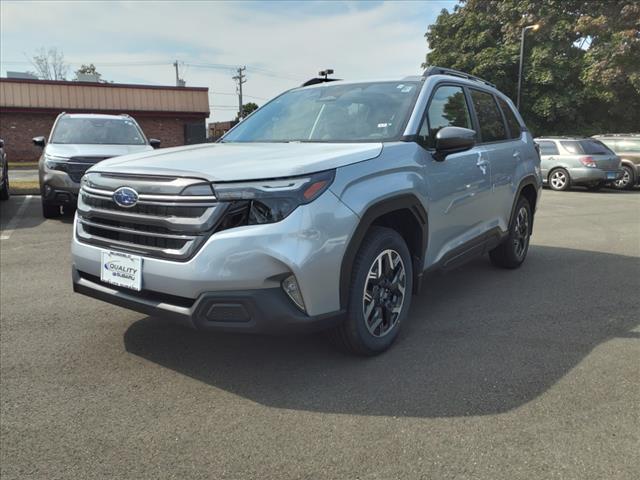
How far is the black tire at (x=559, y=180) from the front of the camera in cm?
1582

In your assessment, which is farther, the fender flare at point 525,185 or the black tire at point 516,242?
the black tire at point 516,242

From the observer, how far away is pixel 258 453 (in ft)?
8.02

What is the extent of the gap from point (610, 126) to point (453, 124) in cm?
2887

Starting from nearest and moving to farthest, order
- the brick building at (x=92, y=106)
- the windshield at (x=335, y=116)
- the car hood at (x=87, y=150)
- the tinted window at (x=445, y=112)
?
the windshield at (x=335, y=116), the tinted window at (x=445, y=112), the car hood at (x=87, y=150), the brick building at (x=92, y=106)

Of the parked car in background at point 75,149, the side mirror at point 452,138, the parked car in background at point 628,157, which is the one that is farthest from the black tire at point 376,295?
the parked car in background at point 628,157

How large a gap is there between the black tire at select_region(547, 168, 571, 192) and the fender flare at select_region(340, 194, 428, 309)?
45.5 feet

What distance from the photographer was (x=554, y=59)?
1051 inches

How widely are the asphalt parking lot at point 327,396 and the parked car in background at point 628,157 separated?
13401 millimetres

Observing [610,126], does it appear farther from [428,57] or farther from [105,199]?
[105,199]

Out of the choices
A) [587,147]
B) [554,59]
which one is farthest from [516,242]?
[554,59]

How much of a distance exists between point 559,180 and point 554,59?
13.6 m

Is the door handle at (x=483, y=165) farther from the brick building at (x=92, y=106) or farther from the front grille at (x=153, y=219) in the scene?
the brick building at (x=92, y=106)

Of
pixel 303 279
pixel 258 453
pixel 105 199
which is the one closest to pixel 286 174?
pixel 303 279

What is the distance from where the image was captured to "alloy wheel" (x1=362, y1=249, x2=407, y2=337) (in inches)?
130
